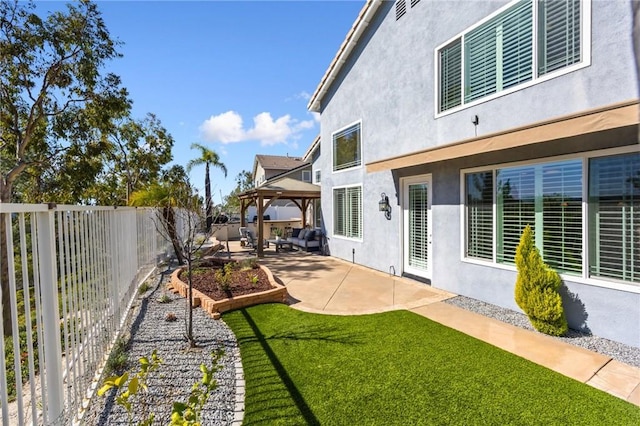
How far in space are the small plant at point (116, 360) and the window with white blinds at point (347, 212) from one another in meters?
9.59

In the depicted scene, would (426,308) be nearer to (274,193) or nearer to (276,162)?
(274,193)

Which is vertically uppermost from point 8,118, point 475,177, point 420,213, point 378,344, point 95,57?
point 95,57

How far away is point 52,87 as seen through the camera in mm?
11102

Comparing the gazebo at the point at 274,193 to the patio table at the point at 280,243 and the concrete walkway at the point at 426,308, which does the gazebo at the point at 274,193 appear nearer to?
the patio table at the point at 280,243

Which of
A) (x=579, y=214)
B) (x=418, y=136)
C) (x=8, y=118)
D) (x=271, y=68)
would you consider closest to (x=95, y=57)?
(x=8, y=118)

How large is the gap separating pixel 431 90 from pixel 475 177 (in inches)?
123

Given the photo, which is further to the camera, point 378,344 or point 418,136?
point 418,136

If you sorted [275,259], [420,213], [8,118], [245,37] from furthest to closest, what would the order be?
[275,259], [245,37], [8,118], [420,213]

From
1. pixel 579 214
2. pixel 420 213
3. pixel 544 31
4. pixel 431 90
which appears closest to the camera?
pixel 579 214

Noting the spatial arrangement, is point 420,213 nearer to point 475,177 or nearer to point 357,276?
point 475,177

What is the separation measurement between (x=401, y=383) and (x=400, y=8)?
37.7ft

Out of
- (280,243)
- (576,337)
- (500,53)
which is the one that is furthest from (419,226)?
(280,243)

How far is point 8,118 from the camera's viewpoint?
11.1m

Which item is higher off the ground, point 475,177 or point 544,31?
point 544,31
